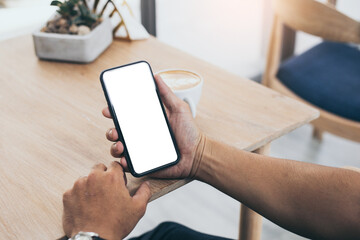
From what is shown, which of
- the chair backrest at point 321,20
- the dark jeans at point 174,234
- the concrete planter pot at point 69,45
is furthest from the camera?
the chair backrest at point 321,20

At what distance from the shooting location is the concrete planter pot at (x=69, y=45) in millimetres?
923

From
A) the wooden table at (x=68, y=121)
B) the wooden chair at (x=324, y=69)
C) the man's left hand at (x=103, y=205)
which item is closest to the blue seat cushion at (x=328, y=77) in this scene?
the wooden chair at (x=324, y=69)

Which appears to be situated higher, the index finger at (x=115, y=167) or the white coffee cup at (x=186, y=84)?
the white coffee cup at (x=186, y=84)

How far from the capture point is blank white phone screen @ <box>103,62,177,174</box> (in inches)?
24.5

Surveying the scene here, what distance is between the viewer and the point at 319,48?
1.62m

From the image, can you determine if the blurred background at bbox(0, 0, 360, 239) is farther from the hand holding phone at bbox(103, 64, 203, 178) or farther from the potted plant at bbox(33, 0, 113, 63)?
the hand holding phone at bbox(103, 64, 203, 178)

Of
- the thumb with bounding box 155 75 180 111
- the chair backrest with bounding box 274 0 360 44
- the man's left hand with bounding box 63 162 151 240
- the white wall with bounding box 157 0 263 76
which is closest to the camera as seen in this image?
the man's left hand with bounding box 63 162 151 240

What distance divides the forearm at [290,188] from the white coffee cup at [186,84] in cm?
9

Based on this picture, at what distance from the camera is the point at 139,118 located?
25.0 inches

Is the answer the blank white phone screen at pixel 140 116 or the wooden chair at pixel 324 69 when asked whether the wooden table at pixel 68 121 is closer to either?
the blank white phone screen at pixel 140 116

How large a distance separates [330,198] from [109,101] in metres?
0.38

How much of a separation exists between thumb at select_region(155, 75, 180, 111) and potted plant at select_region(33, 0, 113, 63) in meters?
0.33

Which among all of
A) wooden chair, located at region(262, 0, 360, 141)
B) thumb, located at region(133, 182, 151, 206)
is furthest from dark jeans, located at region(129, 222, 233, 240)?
wooden chair, located at region(262, 0, 360, 141)

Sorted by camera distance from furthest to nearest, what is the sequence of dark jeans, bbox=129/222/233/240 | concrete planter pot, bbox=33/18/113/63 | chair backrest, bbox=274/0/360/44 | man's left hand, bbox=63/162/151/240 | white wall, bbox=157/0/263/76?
white wall, bbox=157/0/263/76, chair backrest, bbox=274/0/360/44, concrete planter pot, bbox=33/18/113/63, dark jeans, bbox=129/222/233/240, man's left hand, bbox=63/162/151/240
